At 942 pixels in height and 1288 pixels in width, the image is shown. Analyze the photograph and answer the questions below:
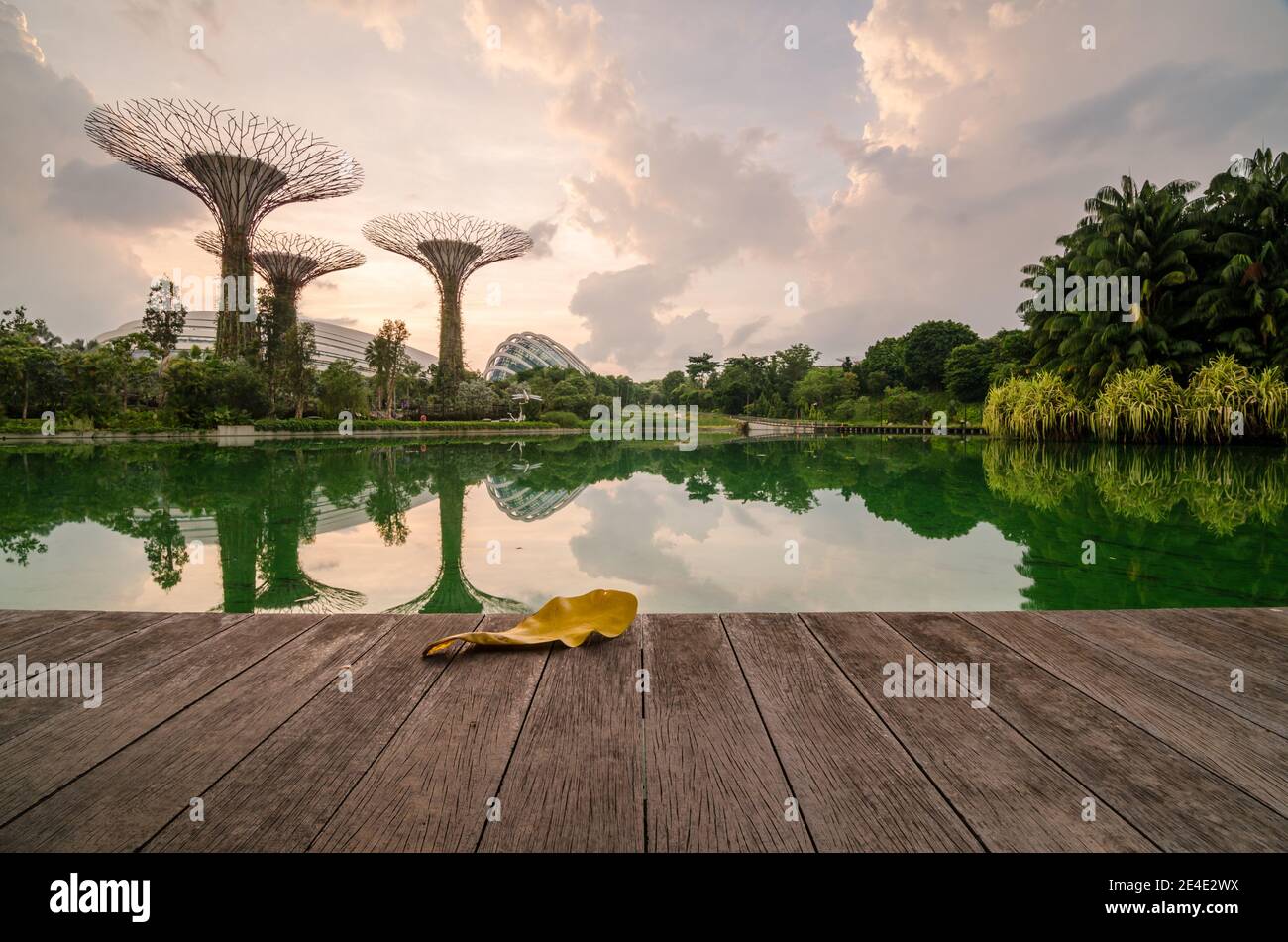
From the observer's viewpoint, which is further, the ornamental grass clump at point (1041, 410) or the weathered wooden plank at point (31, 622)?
the ornamental grass clump at point (1041, 410)

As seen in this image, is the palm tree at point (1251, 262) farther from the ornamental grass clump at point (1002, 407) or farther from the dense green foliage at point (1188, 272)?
the ornamental grass clump at point (1002, 407)

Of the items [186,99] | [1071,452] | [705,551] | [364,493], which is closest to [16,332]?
[186,99]

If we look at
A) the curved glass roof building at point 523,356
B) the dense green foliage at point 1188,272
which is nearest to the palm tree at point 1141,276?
the dense green foliage at point 1188,272

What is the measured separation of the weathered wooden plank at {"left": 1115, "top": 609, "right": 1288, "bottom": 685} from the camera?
4.97 ft

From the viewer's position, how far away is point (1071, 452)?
16.1 m

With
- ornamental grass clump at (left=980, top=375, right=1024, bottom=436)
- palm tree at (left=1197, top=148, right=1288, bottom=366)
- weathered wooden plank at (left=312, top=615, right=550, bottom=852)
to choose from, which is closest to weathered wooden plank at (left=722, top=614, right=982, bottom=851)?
weathered wooden plank at (left=312, top=615, right=550, bottom=852)

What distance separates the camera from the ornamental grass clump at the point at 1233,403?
16156mm

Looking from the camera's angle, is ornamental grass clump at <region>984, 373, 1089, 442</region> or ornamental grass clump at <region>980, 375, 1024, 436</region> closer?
ornamental grass clump at <region>984, 373, 1089, 442</region>

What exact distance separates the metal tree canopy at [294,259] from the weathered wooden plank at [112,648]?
34528mm

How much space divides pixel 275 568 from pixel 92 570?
3.87 feet

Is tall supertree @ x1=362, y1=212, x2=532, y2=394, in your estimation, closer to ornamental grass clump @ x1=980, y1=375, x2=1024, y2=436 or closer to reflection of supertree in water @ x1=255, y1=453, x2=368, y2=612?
ornamental grass clump @ x1=980, y1=375, x2=1024, y2=436

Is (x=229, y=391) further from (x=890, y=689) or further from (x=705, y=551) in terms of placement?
(x=890, y=689)

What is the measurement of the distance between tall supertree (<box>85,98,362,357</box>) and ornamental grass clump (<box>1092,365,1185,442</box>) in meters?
27.1

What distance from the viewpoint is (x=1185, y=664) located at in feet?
4.95
